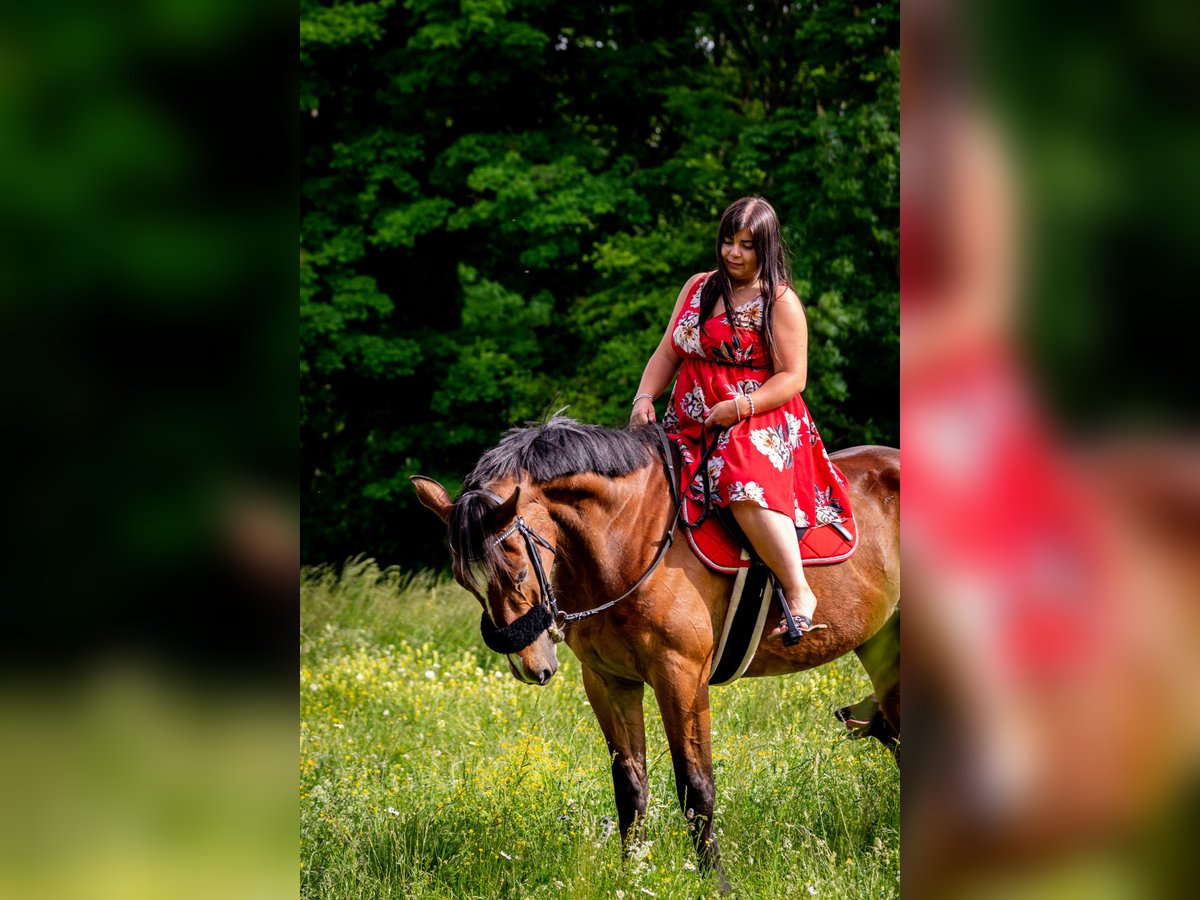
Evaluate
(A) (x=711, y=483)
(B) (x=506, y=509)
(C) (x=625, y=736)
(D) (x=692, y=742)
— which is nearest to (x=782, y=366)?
(A) (x=711, y=483)

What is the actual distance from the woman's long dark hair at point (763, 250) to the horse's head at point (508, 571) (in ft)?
3.41

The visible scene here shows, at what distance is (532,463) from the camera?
3980 millimetres

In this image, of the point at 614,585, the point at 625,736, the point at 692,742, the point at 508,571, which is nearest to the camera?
the point at 508,571

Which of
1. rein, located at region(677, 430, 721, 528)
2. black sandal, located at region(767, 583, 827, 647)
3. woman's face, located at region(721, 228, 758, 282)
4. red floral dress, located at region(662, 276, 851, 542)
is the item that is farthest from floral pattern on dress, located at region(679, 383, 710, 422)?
black sandal, located at region(767, 583, 827, 647)

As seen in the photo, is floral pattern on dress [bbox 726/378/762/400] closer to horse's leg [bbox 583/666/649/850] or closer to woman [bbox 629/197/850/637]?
woman [bbox 629/197/850/637]

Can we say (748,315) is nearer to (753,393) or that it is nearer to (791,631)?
(753,393)

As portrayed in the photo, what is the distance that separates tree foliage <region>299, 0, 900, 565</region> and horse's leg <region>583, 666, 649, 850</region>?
9608 millimetres

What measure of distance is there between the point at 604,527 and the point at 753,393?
684 millimetres

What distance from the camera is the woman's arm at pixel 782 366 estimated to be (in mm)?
4078

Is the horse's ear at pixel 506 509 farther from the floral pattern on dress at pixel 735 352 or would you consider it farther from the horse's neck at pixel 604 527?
the floral pattern on dress at pixel 735 352

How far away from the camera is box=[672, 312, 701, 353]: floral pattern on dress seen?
14.0 ft

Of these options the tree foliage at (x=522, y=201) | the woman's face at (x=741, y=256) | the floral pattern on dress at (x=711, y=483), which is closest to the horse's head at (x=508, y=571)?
the floral pattern on dress at (x=711, y=483)
